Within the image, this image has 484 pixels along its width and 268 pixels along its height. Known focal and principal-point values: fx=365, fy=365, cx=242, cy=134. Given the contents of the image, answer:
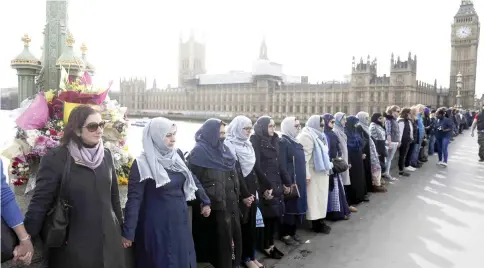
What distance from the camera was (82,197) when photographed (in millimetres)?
1882

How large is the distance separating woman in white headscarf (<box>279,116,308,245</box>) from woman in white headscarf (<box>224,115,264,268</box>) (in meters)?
0.72

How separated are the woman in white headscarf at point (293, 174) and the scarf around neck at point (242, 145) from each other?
0.73 metres

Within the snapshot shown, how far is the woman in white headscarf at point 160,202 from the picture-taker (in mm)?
2299

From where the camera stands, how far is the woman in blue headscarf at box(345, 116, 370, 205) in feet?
17.7

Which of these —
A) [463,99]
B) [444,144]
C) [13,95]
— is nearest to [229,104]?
[463,99]

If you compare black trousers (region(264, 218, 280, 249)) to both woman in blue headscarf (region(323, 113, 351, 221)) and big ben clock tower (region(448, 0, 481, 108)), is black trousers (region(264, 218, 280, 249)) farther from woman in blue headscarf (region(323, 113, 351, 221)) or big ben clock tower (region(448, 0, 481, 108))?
big ben clock tower (region(448, 0, 481, 108))

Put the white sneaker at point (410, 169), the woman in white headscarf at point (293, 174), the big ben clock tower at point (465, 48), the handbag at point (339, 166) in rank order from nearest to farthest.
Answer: the woman in white headscarf at point (293, 174)
the handbag at point (339, 166)
the white sneaker at point (410, 169)
the big ben clock tower at point (465, 48)

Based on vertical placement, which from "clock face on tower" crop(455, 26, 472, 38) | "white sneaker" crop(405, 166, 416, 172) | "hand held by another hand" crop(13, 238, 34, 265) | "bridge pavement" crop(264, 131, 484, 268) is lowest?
"bridge pavement" crop(264, 131, 484, 268)

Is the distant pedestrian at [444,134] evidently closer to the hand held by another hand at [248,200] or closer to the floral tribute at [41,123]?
the hand held by another hand at [248,200]

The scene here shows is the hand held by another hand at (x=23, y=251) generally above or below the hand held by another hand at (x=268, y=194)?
above

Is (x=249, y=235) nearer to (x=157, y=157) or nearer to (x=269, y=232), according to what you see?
(x=269, y=232)

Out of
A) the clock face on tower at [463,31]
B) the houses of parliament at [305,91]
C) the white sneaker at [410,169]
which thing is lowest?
the white sneaker at [410,169]

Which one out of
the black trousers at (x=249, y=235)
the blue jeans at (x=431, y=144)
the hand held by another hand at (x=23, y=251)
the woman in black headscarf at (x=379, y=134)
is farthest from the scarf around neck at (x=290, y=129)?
the blue jeans at (x=431, y=144)

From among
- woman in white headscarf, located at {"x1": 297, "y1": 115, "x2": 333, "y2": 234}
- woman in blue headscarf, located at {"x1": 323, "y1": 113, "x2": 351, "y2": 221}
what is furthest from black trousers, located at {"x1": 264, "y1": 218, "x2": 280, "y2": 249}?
woman in blue headscarf, located at {"x1": 323, "y1": 113, "x2": 351, "y2": 221}
